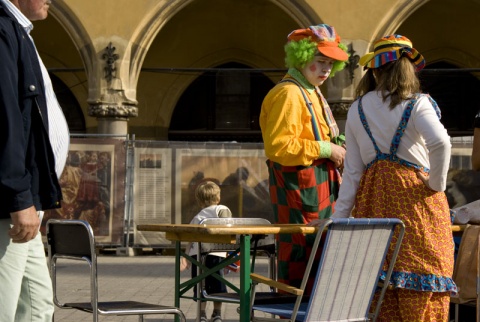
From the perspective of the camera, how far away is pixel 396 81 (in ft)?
16.4

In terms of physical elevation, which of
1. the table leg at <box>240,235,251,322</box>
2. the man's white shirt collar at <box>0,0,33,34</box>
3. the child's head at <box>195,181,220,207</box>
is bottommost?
the table leg at <box>240,235,251,322</box>

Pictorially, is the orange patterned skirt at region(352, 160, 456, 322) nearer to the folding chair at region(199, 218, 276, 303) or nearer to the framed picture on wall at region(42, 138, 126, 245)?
the folding chair at region(199, 218, 276, 303)

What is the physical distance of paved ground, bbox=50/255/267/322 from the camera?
8703mm

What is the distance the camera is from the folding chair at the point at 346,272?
4.39m

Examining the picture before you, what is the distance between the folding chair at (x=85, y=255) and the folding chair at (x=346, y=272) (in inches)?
23.2

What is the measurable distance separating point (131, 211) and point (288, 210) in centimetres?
1025

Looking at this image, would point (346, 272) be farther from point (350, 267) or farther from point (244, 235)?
point (244, 235)

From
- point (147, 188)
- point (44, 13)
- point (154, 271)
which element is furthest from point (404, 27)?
point (44, 13)

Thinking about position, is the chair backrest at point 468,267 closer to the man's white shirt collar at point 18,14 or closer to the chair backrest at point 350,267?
the chair backrest at point 350,267

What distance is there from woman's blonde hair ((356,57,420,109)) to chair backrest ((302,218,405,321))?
0.61m

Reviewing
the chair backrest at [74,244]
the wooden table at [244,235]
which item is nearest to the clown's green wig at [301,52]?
the wooden table at [244,235]

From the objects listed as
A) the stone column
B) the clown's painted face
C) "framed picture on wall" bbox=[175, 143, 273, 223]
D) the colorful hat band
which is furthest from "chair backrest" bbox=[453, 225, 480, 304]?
the stone column

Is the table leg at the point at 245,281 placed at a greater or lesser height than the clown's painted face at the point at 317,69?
lesser

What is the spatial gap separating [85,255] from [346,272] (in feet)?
4.09
